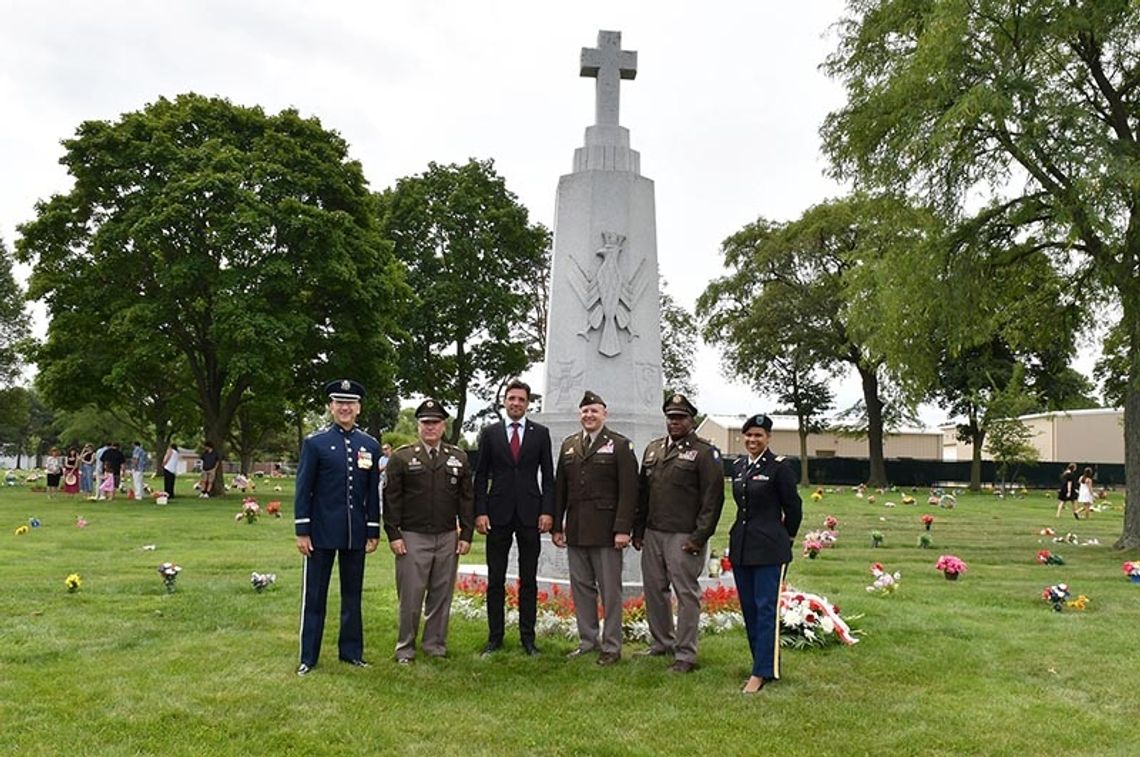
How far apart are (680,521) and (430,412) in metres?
1.99

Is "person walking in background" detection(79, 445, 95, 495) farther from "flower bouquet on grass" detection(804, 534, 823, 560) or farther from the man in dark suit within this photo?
the man in dark suit

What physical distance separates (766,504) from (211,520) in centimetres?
1511

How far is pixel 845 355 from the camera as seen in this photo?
39219 millimetres

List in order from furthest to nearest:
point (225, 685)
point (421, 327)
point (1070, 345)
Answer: point (421, 327) < point (1070, 345) < point (225, 685)

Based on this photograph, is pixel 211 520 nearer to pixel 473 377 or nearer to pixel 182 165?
pixel 182 165

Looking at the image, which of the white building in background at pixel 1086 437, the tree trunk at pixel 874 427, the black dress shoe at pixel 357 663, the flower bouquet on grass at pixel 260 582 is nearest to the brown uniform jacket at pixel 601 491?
the black dress shoe at pixel 357 663

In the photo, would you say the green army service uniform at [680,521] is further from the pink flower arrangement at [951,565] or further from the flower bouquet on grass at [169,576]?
the pink flower arrangement at [951,565]

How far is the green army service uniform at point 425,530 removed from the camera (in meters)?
6.81

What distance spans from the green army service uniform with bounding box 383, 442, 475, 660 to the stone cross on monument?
458cm

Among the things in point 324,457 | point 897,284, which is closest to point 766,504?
point 324,457

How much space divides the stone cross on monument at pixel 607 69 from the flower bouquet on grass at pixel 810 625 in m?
5.22

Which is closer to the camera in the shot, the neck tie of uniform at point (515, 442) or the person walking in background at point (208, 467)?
the neck tie of uniform at point (515, 442)

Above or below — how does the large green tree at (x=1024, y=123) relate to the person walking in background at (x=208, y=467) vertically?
above

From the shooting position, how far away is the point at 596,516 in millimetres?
6809
